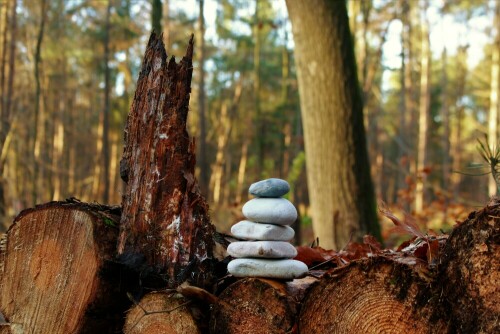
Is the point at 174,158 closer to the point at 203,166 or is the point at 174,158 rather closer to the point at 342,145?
the point at 342,145

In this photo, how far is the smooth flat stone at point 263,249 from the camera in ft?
8.54

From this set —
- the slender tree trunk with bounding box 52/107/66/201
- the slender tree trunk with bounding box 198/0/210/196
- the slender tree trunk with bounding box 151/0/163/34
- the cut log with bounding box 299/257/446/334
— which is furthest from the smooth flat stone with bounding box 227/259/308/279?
the slender tree trunk with bounding box 52/107/66/201

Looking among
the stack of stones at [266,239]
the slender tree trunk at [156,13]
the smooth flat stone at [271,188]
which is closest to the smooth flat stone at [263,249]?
the stack of stones at [266,239]

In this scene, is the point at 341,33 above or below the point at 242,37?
below

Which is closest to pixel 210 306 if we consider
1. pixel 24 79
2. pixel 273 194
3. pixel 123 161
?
pixel 273 194

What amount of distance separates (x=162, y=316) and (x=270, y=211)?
0.73 m

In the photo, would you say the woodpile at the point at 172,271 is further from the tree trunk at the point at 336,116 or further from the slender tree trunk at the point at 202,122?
the slender tree trunk at the point at 202,122

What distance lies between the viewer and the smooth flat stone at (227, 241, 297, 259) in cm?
260

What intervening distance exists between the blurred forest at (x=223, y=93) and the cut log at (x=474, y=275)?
10.8 meters

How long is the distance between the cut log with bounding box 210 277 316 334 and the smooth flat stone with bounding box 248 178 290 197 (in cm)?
47

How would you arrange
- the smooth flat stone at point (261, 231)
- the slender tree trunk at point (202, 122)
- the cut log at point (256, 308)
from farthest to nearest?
the slender tree trunk at point (202, 122) → the smooth flat stone at point (261, 231) → the cut log at point (256, 308)

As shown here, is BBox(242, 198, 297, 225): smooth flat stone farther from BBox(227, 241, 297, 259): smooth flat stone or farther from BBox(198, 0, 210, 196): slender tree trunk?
BBox(198, 0, 210, 196): slender tree trunk

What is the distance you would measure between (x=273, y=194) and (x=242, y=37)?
22.8 metres

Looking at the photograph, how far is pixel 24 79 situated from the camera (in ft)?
73.6
